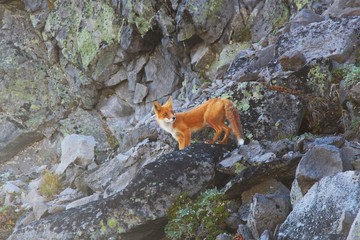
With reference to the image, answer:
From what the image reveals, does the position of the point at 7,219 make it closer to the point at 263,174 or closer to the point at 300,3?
the point at 263,174

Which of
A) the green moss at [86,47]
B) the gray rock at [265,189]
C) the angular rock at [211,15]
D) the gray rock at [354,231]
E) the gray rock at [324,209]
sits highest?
the green moss at [86,47]

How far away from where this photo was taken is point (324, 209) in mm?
6012

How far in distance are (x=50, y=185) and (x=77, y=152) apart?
1.76m

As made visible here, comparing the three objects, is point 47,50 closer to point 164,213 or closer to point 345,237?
point 164,213

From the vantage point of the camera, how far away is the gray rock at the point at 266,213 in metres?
6.80

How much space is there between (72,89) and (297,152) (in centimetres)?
1577

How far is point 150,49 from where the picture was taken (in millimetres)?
19953

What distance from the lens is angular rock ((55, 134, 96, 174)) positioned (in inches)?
618

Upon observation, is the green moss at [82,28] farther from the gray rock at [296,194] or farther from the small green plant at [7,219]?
the gray rock at [296,194]

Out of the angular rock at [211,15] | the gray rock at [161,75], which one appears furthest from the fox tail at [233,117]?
the gray rock at [161,75]

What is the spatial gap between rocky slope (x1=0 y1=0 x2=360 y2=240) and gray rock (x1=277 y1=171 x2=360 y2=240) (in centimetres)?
2

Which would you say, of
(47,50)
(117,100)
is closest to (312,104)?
(117,100)

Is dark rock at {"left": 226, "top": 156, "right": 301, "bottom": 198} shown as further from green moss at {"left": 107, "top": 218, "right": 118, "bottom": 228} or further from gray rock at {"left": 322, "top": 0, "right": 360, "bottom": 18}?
gray rock at {"left": 322, "top": 0, "right": 360, "bottom": 18}

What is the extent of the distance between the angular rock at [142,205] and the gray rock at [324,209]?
115 inches
